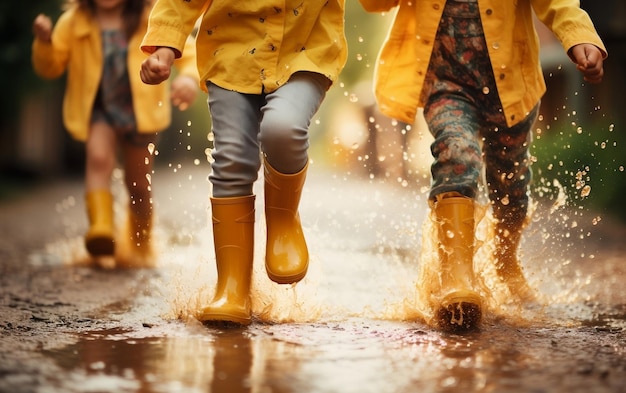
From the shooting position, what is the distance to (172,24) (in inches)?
129

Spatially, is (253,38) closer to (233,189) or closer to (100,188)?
(233,189)

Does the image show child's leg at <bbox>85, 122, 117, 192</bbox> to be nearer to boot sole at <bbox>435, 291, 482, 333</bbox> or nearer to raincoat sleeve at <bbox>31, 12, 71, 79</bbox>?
raincoat sleeve at <bbox>31, 12, 71, 79</bbox>

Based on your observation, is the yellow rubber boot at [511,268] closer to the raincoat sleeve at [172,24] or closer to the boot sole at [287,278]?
the boot sole at [287,278]

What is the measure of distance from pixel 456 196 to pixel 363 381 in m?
1.09

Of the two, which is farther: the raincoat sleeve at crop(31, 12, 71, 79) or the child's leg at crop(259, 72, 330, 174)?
the raincoat sleeve at crop(31, 12, 71, 79)

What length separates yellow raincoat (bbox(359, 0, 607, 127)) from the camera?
3.43m

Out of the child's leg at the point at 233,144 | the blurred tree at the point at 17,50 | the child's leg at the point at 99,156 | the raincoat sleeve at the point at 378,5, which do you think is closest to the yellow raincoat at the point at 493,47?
the raincoat sleeve at the point at 378,5

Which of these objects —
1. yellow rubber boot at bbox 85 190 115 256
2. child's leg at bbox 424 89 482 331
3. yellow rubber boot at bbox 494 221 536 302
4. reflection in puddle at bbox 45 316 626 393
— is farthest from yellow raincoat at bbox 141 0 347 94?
yellow rubber boot at bbox 85 190 115 256

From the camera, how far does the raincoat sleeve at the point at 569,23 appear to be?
3246mm

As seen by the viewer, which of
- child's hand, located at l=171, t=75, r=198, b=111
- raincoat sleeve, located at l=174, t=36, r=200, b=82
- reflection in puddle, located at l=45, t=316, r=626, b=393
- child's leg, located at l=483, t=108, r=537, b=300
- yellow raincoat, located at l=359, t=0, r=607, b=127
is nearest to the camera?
reflection in puddle, located at l=45, t=316, r=626, b=393

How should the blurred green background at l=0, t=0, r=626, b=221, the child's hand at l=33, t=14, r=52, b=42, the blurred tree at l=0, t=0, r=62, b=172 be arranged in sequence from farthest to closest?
the blurred tree at l=0, t=0, r=62, b=172
the blurred green background at l=0, t=0, r=626, b=221
the child's hand at l=33, t=14, r=52, b=42

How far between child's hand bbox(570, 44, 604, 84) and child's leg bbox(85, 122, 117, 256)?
2636mm

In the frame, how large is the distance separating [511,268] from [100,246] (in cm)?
222

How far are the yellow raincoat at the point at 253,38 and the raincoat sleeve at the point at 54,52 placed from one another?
188 centimetres
